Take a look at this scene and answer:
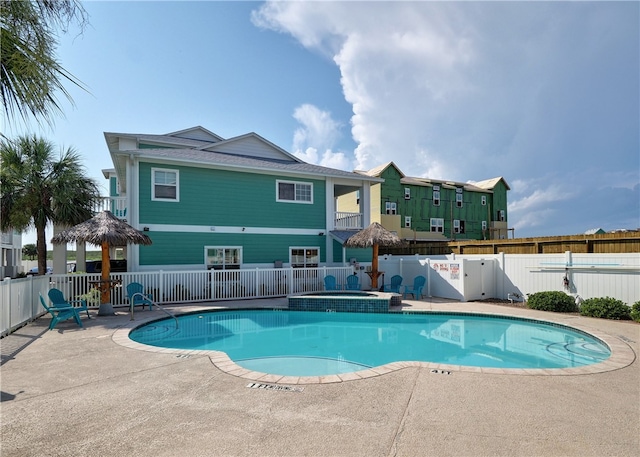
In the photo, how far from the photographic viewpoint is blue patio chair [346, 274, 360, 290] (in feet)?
50.2

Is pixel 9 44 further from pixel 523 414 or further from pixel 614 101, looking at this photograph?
pixel 614 101

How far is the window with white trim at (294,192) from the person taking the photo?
16711mm

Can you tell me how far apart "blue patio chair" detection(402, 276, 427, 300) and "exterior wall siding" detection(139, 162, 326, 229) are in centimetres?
514

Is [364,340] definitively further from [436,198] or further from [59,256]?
[436,198]

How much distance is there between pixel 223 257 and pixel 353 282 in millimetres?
5731

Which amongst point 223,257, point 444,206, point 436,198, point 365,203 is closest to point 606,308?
point 365,203

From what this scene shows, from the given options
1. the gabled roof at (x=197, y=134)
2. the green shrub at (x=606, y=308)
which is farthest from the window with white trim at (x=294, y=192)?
the green shrub at (x=606, y=308)

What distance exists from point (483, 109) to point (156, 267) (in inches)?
645

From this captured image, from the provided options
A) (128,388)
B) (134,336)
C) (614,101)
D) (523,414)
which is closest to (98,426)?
(128,388)

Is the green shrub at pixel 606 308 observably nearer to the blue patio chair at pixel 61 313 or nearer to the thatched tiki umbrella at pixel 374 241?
the thatched tiki umbrella at pixel 374 241

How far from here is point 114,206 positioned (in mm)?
15617

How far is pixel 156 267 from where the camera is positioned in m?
13.9

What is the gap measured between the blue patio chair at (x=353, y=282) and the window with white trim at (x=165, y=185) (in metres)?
7.89

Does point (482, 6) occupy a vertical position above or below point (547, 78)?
above
